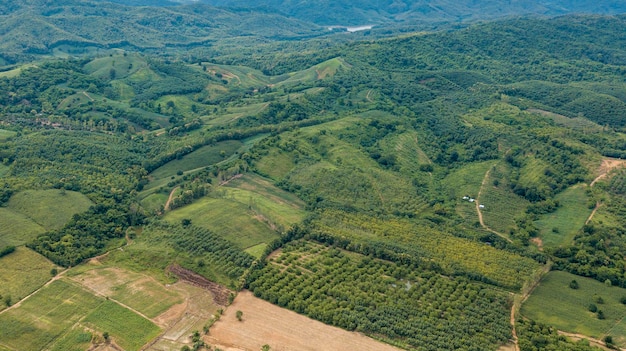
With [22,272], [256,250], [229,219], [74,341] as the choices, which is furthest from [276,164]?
[74,341]

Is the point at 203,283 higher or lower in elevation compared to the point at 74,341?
higher

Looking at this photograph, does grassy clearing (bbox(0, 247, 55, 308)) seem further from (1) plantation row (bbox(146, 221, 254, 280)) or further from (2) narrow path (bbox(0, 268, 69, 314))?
(1) plantation row (bbox(146, 221, 254, 280))

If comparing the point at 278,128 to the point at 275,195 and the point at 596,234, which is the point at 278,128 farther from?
the point at 596,234

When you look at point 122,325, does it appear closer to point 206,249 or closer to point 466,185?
point 206,249

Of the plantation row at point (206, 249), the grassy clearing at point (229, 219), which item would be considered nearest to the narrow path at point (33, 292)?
the plantation row at point (206, 249)

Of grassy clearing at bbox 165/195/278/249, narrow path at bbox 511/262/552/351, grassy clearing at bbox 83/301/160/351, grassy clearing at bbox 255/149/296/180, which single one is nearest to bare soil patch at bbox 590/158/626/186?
narrow path at bbox 511/262/552/351

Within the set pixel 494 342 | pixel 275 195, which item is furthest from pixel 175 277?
pixel 494 342
